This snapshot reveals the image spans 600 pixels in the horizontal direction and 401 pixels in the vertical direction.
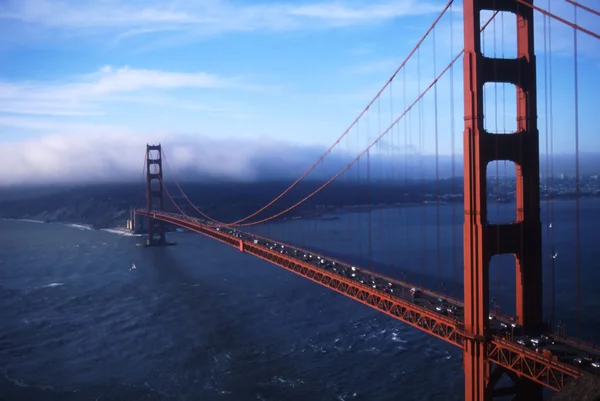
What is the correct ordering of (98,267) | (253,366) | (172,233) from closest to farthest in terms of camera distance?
1. (253,366)
2. (98,267)
3. (172,233)

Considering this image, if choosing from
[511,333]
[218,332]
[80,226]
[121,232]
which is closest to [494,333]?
[511,333]

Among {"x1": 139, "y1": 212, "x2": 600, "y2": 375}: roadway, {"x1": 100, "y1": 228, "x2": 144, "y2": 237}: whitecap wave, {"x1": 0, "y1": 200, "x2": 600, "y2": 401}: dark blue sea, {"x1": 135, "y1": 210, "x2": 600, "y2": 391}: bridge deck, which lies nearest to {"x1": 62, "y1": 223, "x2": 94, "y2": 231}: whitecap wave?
{"x1": 100, "y1": 228, "x2": 144, "y2": 237}: whitecap wave

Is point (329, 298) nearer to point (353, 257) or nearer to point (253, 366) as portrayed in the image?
point (253, 366)

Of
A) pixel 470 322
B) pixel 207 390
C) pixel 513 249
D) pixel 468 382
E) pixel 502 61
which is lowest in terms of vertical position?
pixel 207 390

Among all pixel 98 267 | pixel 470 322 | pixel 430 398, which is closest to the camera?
pixel 470 322

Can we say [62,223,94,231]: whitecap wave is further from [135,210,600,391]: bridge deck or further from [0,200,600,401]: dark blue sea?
[135,210,600,391]: bridge deck

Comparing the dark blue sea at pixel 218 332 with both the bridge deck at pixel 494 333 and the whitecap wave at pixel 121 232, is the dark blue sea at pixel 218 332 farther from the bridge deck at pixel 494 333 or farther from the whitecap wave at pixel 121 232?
the whitecap wave at pixel 121 232

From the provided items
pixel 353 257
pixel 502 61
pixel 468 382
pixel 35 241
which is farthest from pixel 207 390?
pixel 35 241
